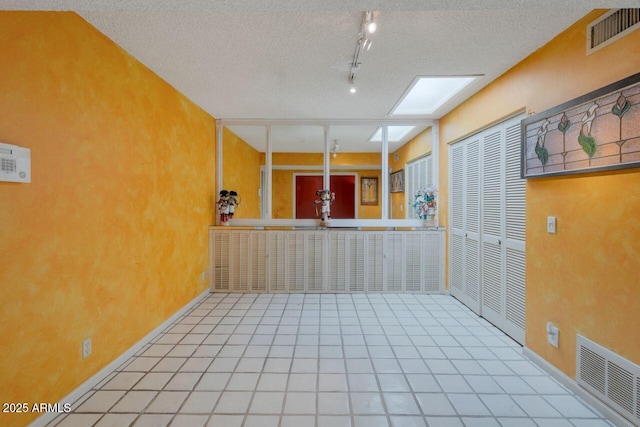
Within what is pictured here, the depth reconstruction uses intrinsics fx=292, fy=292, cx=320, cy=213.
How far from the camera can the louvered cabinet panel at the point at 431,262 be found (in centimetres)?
406

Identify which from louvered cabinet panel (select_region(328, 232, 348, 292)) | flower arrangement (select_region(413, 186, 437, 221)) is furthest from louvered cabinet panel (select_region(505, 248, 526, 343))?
louvered cabinet panel (select_region(328, 232, 348, 292))

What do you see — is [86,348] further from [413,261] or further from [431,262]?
[431,262]

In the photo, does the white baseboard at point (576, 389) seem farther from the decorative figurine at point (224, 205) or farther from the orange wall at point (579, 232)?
the decorative figurine at point (224, 205)

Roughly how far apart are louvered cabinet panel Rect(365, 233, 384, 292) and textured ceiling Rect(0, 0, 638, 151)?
6.15 feet

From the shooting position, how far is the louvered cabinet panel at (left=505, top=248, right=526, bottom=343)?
8.34 feet

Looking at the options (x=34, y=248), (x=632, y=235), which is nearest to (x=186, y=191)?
(x=34, y=248)

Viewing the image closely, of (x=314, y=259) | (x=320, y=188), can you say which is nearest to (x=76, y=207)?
(x=314, y=259)

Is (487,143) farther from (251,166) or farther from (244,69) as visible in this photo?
(251,166)

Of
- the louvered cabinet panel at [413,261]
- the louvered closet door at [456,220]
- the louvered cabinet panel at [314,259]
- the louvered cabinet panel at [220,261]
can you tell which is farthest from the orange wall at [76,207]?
the louvered closet door at [456,220]

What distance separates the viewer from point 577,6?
127cm

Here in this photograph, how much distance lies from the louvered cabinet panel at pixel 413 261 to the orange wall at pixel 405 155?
1337 millimetres

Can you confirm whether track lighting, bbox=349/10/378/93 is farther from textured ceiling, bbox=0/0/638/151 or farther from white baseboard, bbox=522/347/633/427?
white baseboard, bbox=522/347/633/427

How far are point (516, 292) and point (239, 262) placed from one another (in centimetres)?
328

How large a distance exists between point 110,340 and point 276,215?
179 inches
